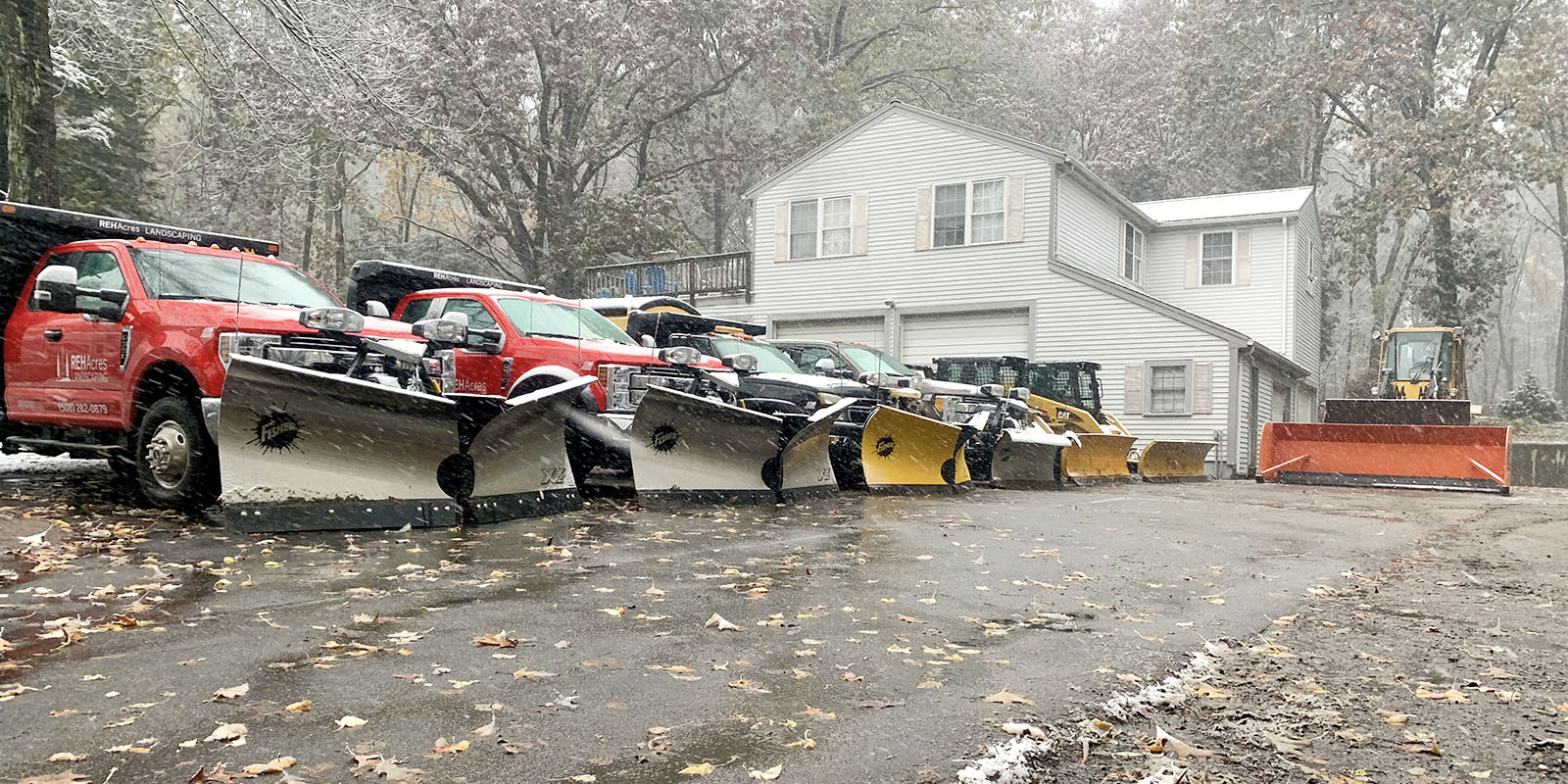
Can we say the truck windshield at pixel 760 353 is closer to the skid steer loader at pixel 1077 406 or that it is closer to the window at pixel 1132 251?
the skid steer loader at pixel 1077 406

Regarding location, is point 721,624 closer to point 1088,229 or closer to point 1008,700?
point 1008,700

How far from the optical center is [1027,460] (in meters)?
15.2

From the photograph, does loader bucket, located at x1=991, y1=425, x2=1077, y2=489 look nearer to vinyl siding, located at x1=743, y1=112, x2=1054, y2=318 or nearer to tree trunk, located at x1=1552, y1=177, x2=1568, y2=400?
vinyl siding, located at x1=743, y1=112, x2=1054, y2=318

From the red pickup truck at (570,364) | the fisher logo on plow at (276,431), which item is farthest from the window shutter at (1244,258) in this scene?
the fisher logo on plow at (276,431)

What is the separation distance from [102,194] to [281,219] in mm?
14805

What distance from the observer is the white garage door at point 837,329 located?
83.4 feet

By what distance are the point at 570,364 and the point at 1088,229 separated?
17.6 meters

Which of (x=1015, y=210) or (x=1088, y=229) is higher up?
(x=1015, y=210)

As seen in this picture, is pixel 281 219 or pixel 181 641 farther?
pixel 281 219

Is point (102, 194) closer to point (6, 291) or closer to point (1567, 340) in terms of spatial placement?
point (6, 291)

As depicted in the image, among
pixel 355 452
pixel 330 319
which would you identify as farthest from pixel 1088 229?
pixel 355 452

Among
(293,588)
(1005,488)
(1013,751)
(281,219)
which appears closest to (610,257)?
(281,219)

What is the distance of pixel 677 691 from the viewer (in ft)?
13.0

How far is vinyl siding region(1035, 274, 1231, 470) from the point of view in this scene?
72.9 ft
